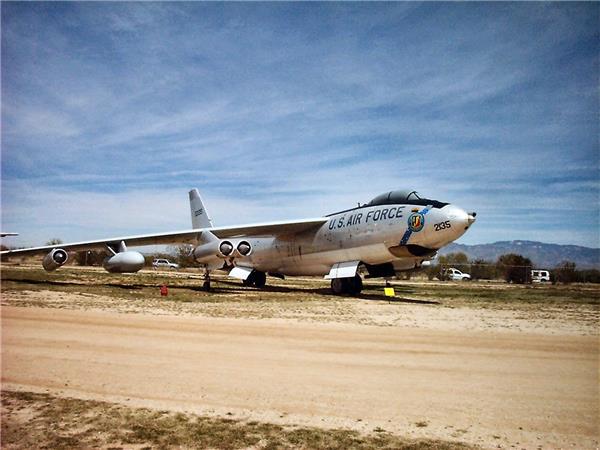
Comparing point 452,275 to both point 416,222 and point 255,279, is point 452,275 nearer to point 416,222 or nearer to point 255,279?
point 255,279

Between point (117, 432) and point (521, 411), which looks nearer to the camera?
point (117, 432)

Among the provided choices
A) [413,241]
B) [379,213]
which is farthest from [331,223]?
[413,241]

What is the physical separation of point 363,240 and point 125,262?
11894 mm

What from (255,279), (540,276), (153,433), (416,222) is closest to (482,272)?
(540,276)

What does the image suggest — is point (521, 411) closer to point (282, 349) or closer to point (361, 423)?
point (361, 423)

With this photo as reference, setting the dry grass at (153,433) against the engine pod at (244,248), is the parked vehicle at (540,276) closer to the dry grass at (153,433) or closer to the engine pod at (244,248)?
the engine pod at (244,248)

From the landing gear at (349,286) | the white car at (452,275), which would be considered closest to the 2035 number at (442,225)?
the landing gear at (349,286)

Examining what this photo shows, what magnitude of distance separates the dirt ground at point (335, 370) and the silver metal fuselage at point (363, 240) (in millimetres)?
6121

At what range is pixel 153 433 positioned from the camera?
3.91 meters

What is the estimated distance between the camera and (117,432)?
3.91 metres

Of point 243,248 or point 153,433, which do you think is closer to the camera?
point 153,433

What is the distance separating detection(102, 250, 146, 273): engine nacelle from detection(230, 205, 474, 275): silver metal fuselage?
22.6ft

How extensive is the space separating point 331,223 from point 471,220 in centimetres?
726

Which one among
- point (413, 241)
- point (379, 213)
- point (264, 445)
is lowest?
point (264, 445)
